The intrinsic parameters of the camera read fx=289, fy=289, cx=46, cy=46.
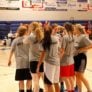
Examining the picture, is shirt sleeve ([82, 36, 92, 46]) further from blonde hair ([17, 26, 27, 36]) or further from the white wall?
the white wall

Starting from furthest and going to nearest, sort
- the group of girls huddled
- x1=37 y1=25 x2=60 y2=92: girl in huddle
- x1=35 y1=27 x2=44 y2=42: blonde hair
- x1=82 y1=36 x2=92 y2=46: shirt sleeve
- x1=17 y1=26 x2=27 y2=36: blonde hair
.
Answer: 1. x1=82 y1=36 x2=92 y2=46: shirt sleeve
2. x1=17 y1=26 x2=27 y2=36: blonde hair
3. x1=35 y1=27 x2=44 y2=42: blonde hair
4. the group of girls huddled
5. x1=37 y1=25 x2=60 y2=92: girl in huddle

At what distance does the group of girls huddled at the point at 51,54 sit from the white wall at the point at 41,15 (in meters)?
16.2

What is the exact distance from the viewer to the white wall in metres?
22.5

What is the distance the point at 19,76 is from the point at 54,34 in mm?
1264

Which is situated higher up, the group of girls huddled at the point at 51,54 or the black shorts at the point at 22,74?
the group of girls huddled at the point at 51,54

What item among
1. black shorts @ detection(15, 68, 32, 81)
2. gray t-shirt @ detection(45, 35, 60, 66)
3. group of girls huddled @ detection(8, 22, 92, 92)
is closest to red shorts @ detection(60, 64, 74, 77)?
group of girls huddled @ detection(8, 22, 92, 92)

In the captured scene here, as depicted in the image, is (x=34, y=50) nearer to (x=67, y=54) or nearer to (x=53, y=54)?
(x=53, y=54)

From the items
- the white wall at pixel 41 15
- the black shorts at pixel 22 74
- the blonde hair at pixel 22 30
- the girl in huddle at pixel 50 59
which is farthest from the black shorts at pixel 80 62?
the white wall at pixel 41 15

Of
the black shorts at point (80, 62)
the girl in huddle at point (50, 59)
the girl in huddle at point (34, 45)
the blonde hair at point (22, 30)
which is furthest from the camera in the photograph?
the black shorts at point (80, 62)

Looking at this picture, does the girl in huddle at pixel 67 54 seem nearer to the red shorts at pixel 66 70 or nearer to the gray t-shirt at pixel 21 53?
the red shorts at pixel 66 70

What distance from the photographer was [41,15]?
2359 centimetres

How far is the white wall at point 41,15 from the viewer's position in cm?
2255

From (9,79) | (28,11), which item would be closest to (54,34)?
(9,79)

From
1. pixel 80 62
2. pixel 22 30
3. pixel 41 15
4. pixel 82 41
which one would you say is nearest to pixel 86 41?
pixel 82 41
